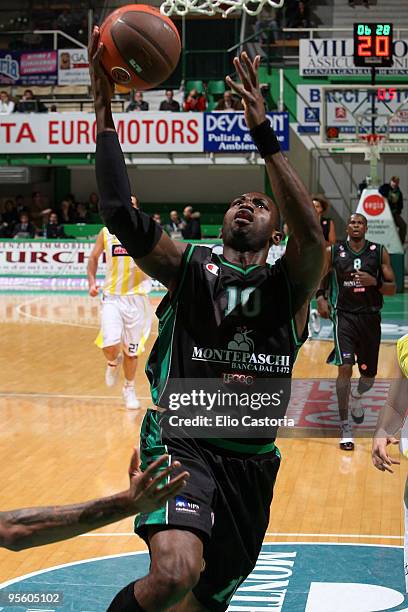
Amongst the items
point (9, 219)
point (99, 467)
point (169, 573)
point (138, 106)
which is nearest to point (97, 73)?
point (169, 573)

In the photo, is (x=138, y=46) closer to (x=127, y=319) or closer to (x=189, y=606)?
(x=189, y=606)

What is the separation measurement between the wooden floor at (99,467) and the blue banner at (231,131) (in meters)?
12.3

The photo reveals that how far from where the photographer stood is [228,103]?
26609 millimetres

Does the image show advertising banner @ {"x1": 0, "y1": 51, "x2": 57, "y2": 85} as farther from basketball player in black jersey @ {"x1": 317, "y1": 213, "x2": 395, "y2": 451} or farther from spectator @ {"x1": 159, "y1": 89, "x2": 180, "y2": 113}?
basketball player in black jersey @ {"x1": 317, "y1": 213, "x2": 395, "y2": 451}

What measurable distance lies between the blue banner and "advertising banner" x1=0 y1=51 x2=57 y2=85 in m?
6.28

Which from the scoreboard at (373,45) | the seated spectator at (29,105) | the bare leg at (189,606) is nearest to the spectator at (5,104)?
the seated spectator at (29,105)

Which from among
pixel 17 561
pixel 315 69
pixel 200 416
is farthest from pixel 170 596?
pixel 315 69

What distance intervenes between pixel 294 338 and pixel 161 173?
2693 cm

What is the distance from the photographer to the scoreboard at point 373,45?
67.4ft

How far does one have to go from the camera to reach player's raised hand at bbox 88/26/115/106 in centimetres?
407

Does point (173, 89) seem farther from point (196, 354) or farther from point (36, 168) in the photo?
point (196, 354)

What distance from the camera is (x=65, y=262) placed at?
24.9 metres

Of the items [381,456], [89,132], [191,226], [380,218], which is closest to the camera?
[381,456]

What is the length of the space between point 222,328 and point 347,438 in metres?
5.44
